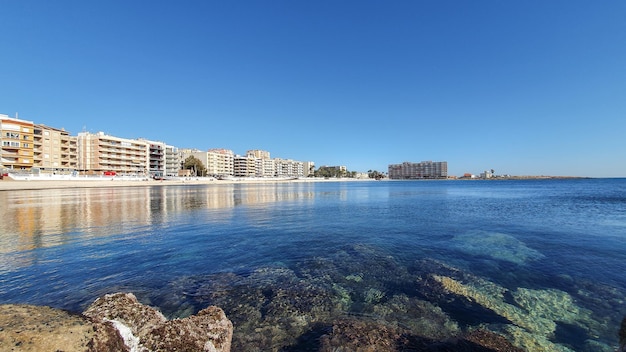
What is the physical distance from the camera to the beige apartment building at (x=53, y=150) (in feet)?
312

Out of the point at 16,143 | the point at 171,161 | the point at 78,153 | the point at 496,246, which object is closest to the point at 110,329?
the point at 496,246

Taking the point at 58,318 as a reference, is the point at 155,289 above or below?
below

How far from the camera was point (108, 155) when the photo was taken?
123m

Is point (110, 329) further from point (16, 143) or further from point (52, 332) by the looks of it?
point (16, 143)

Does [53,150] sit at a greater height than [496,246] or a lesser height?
greater

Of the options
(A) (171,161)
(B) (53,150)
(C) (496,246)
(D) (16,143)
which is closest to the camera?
(C) (496,246)

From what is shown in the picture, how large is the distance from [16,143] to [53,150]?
1410 centimetres

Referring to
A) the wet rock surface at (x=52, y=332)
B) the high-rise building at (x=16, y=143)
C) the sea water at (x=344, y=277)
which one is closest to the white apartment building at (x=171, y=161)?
the high-rise building at (x=16, y=143)

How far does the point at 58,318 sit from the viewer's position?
3.30 meters

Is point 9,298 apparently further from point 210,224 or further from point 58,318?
point 210,224

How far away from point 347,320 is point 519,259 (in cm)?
979

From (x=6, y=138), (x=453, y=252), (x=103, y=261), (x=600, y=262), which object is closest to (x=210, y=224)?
(x=103, y=261)

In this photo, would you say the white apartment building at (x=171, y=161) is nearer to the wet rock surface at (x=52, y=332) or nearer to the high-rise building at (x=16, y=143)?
the high-rise building at (x=16, y=143)

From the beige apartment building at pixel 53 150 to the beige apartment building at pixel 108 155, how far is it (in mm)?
5974
